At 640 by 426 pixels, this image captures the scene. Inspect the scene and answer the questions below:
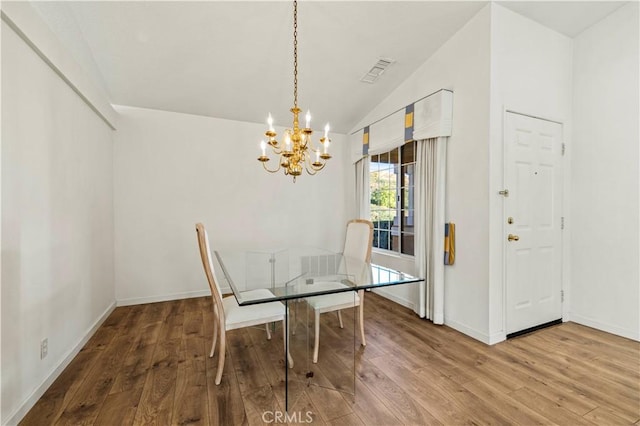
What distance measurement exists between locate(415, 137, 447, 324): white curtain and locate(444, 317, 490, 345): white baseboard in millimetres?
91

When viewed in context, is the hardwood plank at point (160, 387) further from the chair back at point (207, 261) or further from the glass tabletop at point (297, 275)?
the glass tabletop at point (297, 275)

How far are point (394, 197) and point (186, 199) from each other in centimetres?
291

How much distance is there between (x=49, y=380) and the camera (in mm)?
1907

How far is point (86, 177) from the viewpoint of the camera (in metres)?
2.65

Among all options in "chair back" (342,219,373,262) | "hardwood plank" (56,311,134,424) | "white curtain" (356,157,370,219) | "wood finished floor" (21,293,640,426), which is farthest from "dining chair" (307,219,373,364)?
"hardwood plank" (56,311,134,424)

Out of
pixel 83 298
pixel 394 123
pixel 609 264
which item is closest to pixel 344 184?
pixel 394 123

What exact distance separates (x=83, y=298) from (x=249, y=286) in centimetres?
181

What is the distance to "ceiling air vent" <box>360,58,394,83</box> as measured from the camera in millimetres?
3145

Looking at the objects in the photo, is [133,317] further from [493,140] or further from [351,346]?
[493,140]

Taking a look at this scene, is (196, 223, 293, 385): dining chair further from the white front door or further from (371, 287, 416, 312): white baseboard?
the white front door

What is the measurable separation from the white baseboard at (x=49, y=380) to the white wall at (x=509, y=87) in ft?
11.1

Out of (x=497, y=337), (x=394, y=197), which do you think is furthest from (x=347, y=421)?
(x=394, y=197)
